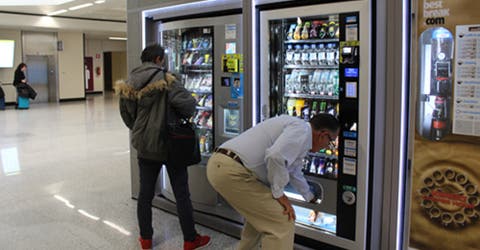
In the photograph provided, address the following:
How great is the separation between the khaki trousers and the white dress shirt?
5 centimetres

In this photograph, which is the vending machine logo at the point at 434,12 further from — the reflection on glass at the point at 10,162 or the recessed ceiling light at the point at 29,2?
the recessed ceiling light at the point at 29,2

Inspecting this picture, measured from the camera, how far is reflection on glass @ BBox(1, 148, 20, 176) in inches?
229

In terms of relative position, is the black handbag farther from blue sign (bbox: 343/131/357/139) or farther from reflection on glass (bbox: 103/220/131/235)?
blue sign (bbox: 343/131/357/139)

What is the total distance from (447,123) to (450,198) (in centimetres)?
45

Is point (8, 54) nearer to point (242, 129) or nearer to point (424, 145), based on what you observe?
point (242, 129)

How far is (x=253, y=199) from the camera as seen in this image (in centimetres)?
243

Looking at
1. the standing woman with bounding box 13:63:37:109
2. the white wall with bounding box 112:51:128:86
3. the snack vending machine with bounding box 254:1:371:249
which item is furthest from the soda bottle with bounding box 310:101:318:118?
the white wall with bounding box 112:51:128:86

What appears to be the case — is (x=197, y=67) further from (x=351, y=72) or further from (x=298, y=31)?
(x=351, y=72)

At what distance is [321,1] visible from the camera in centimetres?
302

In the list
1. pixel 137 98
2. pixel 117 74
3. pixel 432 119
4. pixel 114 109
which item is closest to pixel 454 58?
pixel 432 119

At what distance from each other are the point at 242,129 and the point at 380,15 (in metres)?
1.53

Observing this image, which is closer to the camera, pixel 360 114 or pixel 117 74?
pixel 360 114

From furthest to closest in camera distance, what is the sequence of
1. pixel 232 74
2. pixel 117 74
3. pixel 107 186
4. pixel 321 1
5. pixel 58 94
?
pixel 117 74 → pixel 58 94 → pixel 107 186 → pixel 232 74 → pixel 321 1

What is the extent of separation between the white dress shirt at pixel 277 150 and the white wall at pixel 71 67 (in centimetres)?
1536
